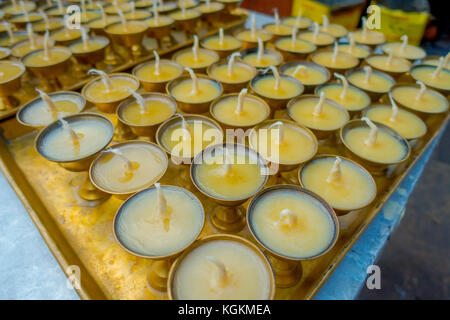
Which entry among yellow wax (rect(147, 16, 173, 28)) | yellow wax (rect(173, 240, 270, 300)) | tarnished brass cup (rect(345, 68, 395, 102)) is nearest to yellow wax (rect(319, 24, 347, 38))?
tarnished brass cup (rect(345, 68, 395, 102))

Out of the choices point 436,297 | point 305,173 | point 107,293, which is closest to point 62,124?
point 107,293

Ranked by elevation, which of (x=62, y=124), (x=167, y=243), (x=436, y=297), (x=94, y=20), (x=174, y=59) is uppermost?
(x=94, y=20)

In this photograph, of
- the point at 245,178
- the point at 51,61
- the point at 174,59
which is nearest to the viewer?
the point at 245,178

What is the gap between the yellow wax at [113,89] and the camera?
5.54 feet

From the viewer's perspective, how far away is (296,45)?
2.44 m

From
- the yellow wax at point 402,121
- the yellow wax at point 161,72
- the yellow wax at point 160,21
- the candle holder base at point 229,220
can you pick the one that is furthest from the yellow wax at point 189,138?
the yellow wax at point 160,21

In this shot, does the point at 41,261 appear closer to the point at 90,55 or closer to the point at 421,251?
the point at 90,55

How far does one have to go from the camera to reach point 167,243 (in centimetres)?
99

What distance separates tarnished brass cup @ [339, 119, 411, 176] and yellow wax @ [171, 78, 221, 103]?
0.76m

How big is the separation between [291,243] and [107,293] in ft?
2.37

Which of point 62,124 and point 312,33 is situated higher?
point 312,33

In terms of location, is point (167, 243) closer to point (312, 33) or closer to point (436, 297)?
point (436, 297)

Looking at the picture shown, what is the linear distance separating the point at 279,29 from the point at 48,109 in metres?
2.08

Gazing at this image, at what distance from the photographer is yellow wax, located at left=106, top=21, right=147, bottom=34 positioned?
2330 mm
